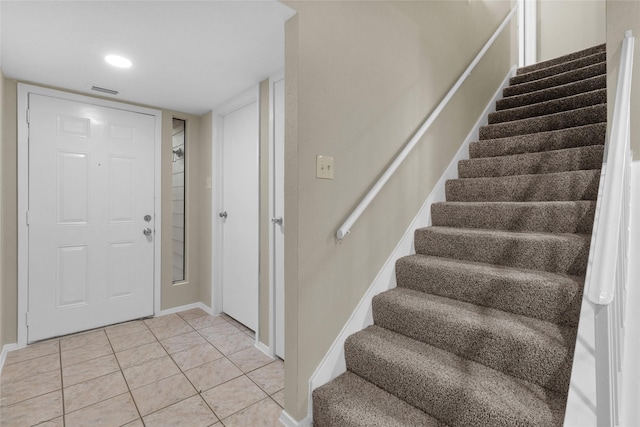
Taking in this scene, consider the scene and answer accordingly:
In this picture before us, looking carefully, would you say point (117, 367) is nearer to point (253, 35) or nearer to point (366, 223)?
point (366, 223)

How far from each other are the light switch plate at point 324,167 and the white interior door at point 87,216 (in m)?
2.16

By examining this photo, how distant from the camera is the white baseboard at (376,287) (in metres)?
1.68

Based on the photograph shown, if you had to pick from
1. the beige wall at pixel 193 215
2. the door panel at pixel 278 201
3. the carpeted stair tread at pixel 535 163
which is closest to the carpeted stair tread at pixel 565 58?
the carpeted stair tread at pixel 535 163

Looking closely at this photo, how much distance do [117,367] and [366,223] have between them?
1.96 meters

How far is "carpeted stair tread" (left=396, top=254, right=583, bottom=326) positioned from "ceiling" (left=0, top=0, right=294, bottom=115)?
5.21ft

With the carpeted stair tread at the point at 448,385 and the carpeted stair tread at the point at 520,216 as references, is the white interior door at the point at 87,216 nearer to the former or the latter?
the carpeted stair tread at the point at 448,385

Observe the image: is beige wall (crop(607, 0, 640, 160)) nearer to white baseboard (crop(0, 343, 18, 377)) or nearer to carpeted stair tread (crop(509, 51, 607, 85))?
carpeted stair tread (crop(509, 51, 607, 85))

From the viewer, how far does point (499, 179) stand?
2.26 m

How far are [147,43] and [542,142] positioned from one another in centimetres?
276

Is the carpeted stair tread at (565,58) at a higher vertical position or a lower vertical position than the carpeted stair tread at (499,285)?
higher

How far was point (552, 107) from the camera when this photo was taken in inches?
105

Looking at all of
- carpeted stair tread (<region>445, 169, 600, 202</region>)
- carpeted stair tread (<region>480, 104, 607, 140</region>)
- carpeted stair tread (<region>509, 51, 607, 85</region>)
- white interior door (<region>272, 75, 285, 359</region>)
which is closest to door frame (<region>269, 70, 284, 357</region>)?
white interior door (<region>272, 75, 285, 359</region>)

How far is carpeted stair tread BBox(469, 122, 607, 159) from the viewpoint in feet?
6.93

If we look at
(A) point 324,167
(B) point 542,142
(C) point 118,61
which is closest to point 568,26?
(B) point 542,142
